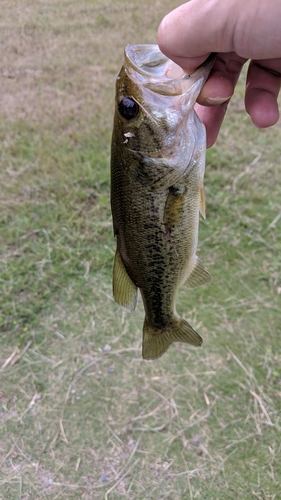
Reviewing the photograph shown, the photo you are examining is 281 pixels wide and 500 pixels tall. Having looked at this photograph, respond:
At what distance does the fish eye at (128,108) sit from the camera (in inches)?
42.5

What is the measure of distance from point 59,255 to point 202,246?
96 centimetres

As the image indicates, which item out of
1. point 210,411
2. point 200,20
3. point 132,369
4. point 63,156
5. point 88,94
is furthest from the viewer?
point 88,94

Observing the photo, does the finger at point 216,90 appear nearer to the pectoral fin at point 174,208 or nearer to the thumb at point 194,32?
the thumb at point 194,32

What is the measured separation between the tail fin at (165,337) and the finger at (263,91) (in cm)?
79

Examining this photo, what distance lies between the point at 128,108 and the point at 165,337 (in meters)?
0.77

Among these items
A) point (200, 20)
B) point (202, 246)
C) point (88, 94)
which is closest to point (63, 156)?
point (88, 94)

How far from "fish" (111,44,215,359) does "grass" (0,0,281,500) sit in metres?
1.15

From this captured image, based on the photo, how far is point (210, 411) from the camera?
7.22ft

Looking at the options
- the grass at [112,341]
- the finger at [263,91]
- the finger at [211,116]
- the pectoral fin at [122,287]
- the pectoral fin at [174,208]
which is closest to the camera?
the pectoral fin at [174,208]

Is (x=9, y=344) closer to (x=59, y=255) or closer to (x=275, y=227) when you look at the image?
(x=59, y=255)

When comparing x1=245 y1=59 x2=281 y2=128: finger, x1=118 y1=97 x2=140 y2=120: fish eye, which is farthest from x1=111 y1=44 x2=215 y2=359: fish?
x1=245 y1=59 x2=281 y2=128: finger

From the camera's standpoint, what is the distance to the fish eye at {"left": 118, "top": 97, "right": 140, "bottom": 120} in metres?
1.08

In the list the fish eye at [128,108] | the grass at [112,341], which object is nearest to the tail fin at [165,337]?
the fish eye at [128,108]

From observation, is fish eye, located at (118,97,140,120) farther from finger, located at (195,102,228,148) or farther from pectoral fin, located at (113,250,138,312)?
finger, located at (195,102,228,148)
